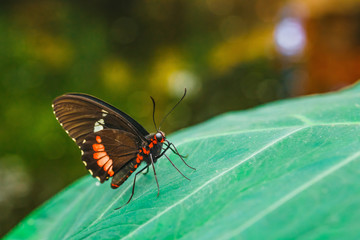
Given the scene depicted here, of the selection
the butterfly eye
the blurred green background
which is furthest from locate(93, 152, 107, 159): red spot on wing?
the blurred green background

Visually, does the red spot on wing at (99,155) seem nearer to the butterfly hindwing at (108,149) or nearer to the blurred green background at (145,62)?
the butterfly hindwing at (108,149)

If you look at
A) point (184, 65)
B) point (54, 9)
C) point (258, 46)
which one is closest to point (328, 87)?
point (258, 46)

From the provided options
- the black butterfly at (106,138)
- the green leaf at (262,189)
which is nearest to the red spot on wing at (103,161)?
the black butterfly at (106,138)

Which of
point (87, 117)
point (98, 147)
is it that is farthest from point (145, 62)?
point (98, 147)

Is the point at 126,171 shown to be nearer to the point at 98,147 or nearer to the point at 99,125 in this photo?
the point at 98,147

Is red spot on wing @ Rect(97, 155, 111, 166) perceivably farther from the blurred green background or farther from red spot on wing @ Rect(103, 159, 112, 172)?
the blurred green background
